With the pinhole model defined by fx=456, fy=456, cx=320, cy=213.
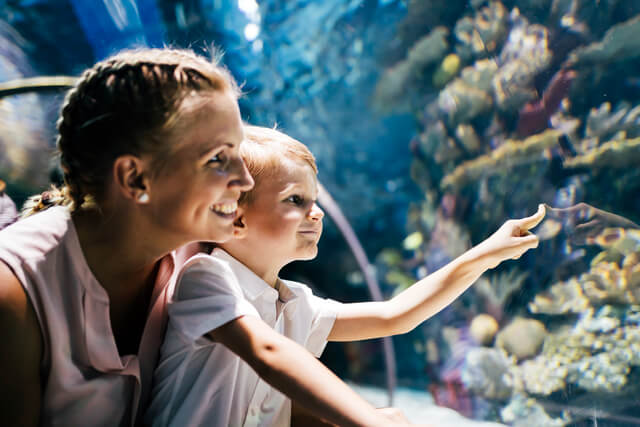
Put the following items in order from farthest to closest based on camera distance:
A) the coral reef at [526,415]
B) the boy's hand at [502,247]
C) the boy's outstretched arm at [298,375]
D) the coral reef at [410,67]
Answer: the coral reef at [410,67]
the coral reef at [526,415]
the boy's hand at [502,247]
the boy's outstretched arm at [298,375]

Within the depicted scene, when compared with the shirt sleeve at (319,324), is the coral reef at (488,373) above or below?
below

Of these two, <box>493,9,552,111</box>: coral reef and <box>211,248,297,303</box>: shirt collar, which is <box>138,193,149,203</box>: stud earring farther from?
<box>493,9,552,111</box>: coral reef

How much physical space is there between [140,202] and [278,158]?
0.98ft

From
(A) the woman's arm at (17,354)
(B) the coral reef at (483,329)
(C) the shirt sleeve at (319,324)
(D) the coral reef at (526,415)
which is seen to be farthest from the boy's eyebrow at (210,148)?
(B) the coral reef at (483,329)

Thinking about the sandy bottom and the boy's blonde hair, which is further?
the sandy bottom

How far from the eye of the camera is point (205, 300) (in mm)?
729

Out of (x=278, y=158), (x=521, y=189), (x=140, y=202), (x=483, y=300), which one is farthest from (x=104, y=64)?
(x=483, y=300)

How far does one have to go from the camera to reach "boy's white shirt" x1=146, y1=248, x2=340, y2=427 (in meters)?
0.73

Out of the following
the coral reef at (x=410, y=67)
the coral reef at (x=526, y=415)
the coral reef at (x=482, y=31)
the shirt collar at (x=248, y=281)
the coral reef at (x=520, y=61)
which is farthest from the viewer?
the coral reef at (x=410, y=67)

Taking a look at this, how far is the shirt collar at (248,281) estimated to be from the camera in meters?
0.88

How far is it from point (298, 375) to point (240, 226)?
0.37 m

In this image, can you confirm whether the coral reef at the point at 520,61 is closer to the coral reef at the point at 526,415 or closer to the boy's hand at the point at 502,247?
the boy's hand at the point at 502,247

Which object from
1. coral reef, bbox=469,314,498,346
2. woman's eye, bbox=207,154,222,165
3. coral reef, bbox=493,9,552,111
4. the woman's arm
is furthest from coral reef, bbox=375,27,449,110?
the woman's arm

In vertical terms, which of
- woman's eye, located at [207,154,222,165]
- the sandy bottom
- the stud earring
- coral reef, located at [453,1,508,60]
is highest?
coral reef, located at [453,1,508,60]
